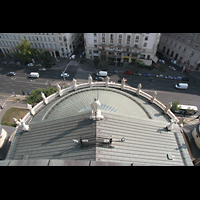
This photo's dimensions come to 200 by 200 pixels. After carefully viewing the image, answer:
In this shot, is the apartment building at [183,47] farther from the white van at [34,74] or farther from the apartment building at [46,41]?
the white van at [34,74]

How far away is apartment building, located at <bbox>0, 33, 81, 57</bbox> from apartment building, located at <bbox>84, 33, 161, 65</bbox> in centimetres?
1409

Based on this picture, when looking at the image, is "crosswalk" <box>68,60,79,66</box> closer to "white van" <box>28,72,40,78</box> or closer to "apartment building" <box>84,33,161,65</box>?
"apartment building" <box>84,33,161,65</box>

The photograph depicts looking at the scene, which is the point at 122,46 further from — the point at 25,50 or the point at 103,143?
the point at 103,143

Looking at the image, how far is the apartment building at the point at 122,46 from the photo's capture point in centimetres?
8015

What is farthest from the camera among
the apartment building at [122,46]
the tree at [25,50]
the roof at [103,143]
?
the tree at [25,50]

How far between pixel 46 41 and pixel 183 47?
289 ft

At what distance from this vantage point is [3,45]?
9781 centimetres

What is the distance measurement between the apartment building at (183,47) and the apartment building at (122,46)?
16.7 m

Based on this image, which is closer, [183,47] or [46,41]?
[183,47]

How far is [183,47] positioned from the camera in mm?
86875

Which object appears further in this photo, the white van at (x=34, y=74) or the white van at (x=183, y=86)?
the white van at (x=34, y=74)

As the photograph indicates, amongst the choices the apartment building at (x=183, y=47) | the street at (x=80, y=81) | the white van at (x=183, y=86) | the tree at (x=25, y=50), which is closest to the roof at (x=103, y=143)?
the street at (x=80, y=81)

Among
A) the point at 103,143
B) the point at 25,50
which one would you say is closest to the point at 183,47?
the point at 103,143

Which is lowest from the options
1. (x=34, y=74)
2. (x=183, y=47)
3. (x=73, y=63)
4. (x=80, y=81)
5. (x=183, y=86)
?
(x=183, y=86)
